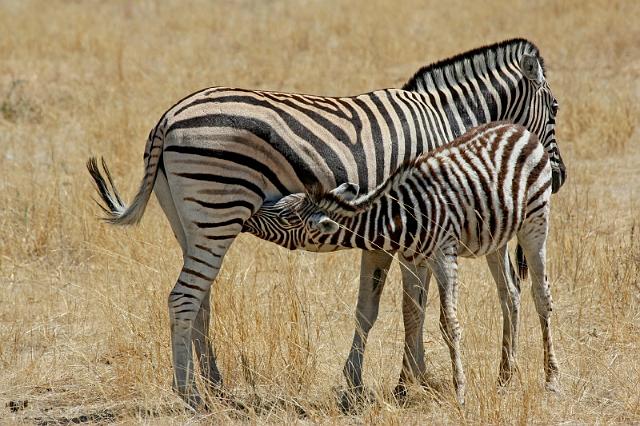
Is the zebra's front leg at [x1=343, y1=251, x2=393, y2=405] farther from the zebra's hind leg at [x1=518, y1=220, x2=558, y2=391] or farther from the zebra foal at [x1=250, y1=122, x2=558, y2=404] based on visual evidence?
the zebra's hind leg at [x1=518, y1=220, x2=558, y2=391]

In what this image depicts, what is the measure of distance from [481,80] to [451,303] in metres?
1.87

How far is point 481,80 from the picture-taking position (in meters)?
6.57

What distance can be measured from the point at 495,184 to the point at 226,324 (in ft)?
6.64

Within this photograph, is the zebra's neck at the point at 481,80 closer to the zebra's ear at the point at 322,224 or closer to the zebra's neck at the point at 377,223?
the zebra's neck at the point at 377,223

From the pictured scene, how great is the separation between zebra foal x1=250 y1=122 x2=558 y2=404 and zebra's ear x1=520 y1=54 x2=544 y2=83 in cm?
80

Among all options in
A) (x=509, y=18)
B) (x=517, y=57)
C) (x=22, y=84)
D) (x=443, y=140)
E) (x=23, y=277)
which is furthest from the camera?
(x=509, y=18)

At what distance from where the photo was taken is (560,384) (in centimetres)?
597

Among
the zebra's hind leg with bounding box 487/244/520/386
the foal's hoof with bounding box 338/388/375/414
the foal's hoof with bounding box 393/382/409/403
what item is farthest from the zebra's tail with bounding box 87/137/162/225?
the zebra's hind leg with bounding box 487/244/520/386

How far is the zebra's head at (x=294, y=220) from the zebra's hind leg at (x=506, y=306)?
1.38m

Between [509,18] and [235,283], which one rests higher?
[509,18]

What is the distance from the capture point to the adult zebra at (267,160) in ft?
18.3

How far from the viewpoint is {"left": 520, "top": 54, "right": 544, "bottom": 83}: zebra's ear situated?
22.0ft

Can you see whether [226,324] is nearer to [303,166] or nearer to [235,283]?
[235,283]

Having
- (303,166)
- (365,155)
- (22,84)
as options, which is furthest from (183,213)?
(22,84)
